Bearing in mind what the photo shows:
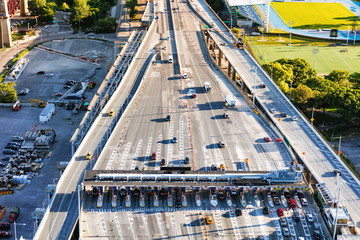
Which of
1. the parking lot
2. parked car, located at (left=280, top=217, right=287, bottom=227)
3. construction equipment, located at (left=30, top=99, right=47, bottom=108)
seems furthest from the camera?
construction equipment, located at (left=30, top=99, right=47, bottom=108)

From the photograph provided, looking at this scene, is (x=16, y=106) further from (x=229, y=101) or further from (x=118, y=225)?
(x=118, y=225)

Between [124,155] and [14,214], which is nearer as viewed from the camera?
[14,214]

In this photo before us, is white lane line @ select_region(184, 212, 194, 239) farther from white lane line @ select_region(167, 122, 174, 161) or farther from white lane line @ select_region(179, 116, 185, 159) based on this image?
white lane line @ select_region(179, 116, 185, 159)

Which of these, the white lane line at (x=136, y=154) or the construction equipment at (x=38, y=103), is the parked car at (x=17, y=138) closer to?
the construction equipment at (x=38, y=103)

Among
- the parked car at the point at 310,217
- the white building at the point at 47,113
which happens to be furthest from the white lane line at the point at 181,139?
the white building at the point at 47,113

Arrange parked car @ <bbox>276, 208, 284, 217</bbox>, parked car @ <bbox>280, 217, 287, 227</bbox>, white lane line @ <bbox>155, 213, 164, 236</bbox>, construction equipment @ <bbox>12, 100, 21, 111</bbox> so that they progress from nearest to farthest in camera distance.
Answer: white lane line @ <bbox>155, 213, 164, 236</bbox> < parked car @ <bbox>280, 217, 287, 227</bbox> < parked car @ <bbox>276, 208, 284, 217</bbox> < construction equipment @ <bbox>12, 100, 21, 111</bbox>

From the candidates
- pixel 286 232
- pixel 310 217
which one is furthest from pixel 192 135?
pixel 286 232

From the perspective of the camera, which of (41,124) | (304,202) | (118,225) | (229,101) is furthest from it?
(41,124)

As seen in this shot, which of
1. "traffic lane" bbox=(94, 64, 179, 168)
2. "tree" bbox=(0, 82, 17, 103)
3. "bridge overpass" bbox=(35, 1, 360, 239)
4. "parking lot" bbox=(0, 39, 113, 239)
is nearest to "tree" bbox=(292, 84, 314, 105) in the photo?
"bridge overpass" bbox=(35, 1, 360, 239)

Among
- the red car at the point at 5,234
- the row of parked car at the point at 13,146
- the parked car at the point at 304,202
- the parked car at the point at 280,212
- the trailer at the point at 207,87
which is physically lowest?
the red car at the point at 5,234

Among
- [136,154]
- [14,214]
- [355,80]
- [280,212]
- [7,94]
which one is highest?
[355,80]
